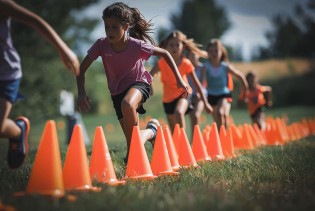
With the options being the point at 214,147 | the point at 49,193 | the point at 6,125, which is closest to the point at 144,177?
the point at 49,193

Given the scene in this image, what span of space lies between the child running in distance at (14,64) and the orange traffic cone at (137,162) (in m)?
1.21

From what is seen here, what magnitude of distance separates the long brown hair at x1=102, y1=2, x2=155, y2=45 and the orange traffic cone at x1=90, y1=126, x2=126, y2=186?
1471 millimetres

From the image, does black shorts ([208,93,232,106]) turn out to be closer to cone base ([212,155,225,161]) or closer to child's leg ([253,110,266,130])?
cone base ([212,155,225,161])

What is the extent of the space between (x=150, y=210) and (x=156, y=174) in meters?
2.27

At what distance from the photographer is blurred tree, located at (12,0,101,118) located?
20609mm

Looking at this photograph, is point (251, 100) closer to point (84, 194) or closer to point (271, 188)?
point (271, 188)

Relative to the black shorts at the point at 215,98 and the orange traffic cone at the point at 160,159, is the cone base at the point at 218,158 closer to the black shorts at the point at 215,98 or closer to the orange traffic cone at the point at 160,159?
the orange traffic cone at the point at 160,159

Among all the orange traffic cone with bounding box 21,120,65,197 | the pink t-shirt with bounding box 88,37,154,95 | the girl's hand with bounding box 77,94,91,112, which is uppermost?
the pink t-shirt with bounding box 88,37,154,95

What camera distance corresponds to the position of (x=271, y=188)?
15.5 ft

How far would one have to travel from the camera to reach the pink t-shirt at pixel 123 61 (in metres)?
6.01

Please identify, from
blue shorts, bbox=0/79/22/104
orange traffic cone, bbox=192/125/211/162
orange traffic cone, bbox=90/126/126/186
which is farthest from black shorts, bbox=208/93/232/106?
blue shorts, bbox=0/79/22/104

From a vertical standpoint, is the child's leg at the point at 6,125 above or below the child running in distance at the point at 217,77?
below

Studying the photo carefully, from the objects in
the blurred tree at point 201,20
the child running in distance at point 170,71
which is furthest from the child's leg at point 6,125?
the blurred tree at point 201,20

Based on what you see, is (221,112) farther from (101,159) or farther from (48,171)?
(48,171)
